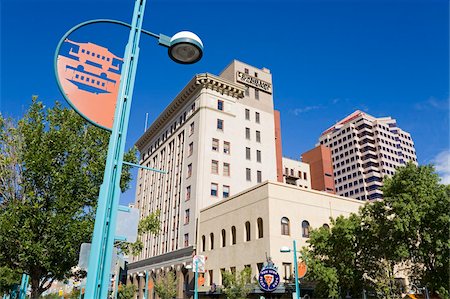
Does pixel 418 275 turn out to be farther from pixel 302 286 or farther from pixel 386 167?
pixel 386 167

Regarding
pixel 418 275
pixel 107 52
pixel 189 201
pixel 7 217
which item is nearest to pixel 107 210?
pixel 107 52

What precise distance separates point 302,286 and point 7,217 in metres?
21.8

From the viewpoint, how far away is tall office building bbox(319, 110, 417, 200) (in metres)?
124

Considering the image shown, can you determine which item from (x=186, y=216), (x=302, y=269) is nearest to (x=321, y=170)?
(x=186, y=216)

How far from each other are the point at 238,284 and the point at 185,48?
84.8ft

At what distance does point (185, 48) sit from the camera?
7.31 metres

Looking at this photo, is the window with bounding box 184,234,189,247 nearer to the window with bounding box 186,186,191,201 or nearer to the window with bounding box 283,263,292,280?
the window with bounding box 186,186,191,201

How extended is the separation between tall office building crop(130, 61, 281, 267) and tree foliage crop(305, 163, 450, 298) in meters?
20.2

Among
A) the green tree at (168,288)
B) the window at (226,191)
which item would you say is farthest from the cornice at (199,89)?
the green tree at (168,288)

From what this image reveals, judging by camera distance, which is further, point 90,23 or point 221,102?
point 221,102

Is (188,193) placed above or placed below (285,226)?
above

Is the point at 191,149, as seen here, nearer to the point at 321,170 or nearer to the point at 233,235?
the point at 233,235

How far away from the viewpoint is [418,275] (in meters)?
24.5

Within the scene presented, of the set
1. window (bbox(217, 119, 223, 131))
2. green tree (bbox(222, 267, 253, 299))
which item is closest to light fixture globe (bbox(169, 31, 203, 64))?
green tree (bbox(222, 267, 253, 299))
